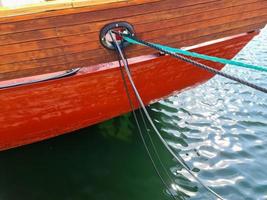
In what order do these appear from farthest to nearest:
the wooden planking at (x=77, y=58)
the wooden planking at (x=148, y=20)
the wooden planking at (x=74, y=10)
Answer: the wooden planking at (x=77, y=58), the wooden planking at (x=148, y=20), the wooden planking at (x=74, y=10)

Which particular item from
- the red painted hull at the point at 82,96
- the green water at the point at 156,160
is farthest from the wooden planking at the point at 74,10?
the green water at the point at 156,160

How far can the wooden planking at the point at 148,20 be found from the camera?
317cm

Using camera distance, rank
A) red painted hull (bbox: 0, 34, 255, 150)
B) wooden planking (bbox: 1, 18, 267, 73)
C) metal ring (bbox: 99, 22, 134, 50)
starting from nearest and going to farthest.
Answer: wooden planking (bbox: 1, 18, 267, 73) → metal ring (bbox: 99, 22, 134, 50) → red painted hull (bbox: 0, 34, 255, 150)

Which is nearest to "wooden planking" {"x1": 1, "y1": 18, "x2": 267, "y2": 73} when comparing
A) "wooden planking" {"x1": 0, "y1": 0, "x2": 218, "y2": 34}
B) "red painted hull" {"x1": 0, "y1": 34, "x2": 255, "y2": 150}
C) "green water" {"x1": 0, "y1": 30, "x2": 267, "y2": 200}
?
"red painted hull" {"x1": 0, "y1": 34, "x2": 255, "y2": 150}

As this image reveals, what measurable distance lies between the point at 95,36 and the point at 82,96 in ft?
2.54

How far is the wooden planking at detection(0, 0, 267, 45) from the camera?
3169 mm

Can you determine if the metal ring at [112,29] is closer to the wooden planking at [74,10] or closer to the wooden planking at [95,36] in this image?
the wooden planking at [95,36]

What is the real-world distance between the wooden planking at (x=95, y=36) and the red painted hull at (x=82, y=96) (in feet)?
0.62

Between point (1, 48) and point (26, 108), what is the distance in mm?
788

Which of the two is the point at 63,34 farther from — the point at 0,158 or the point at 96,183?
the point at 0,158

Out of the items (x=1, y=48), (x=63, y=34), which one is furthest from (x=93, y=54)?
(x=1, y=48)

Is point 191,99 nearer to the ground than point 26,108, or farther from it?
farther from it

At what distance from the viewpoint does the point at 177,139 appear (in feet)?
16.1

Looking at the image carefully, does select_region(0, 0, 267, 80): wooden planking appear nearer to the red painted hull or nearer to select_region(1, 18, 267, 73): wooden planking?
select_region(1, 18, 267, 73): wooden planking
